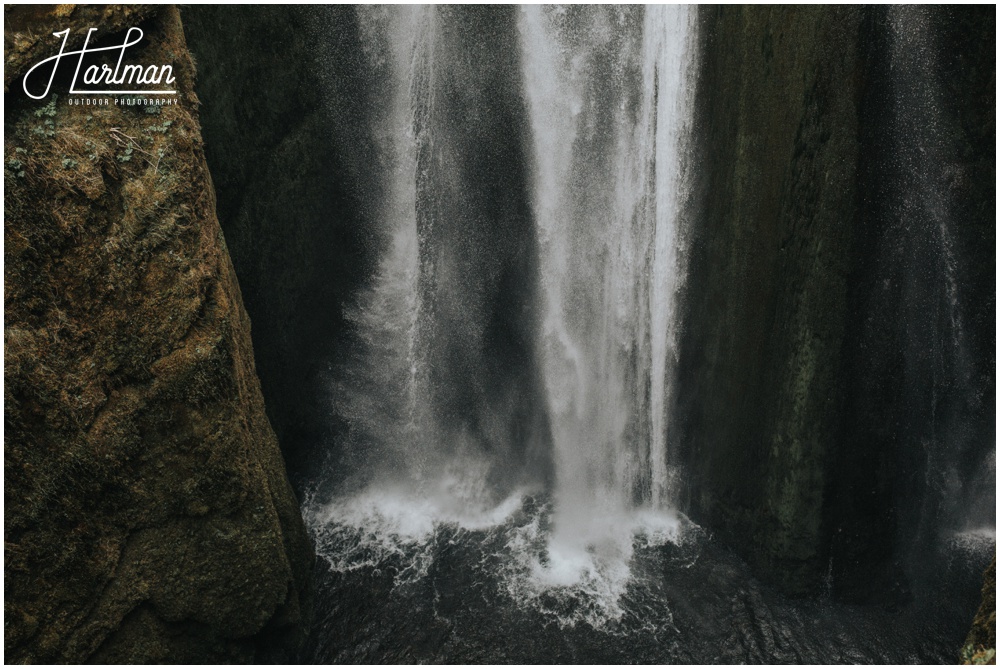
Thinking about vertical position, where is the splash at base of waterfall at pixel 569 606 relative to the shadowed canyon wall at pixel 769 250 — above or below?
below

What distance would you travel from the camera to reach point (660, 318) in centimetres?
705

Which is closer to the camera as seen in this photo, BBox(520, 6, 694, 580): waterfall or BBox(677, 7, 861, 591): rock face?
BBox(677, 7, 861, 591): rock face

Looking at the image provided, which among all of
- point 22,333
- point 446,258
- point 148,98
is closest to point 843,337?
point 446,258

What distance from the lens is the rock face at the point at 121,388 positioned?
159 inches

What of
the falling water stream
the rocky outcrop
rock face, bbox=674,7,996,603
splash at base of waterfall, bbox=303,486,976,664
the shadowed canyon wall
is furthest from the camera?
the falling water stream

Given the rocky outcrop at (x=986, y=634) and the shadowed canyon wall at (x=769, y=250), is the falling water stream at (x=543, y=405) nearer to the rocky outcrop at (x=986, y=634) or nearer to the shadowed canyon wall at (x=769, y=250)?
the shadowed canyon wall at (x=769, y=250)

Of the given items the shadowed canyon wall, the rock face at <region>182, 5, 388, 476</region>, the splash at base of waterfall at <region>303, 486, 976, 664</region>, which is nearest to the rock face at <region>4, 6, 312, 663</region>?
the splash at base of waterfall at <region>303, 486, 976, 664</region>

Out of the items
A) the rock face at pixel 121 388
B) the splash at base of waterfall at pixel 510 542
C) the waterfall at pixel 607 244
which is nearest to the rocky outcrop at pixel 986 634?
the splash at base of waterfall at pixel 510 542

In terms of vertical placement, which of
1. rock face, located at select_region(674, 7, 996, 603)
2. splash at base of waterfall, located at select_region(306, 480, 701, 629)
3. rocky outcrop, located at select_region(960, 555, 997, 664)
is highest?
rock face, located at select_region(674, 7, 996, 603)

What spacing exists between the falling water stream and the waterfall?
0.8 inches

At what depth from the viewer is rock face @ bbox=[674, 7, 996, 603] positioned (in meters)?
5.12

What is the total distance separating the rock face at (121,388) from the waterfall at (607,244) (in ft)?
A: 11.0

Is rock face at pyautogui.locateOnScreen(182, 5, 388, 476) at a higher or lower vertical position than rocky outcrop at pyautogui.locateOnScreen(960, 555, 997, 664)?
higher

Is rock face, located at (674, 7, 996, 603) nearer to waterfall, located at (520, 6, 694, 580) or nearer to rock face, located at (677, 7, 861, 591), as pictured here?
rock face, located at (677, 7, 861, 591)
